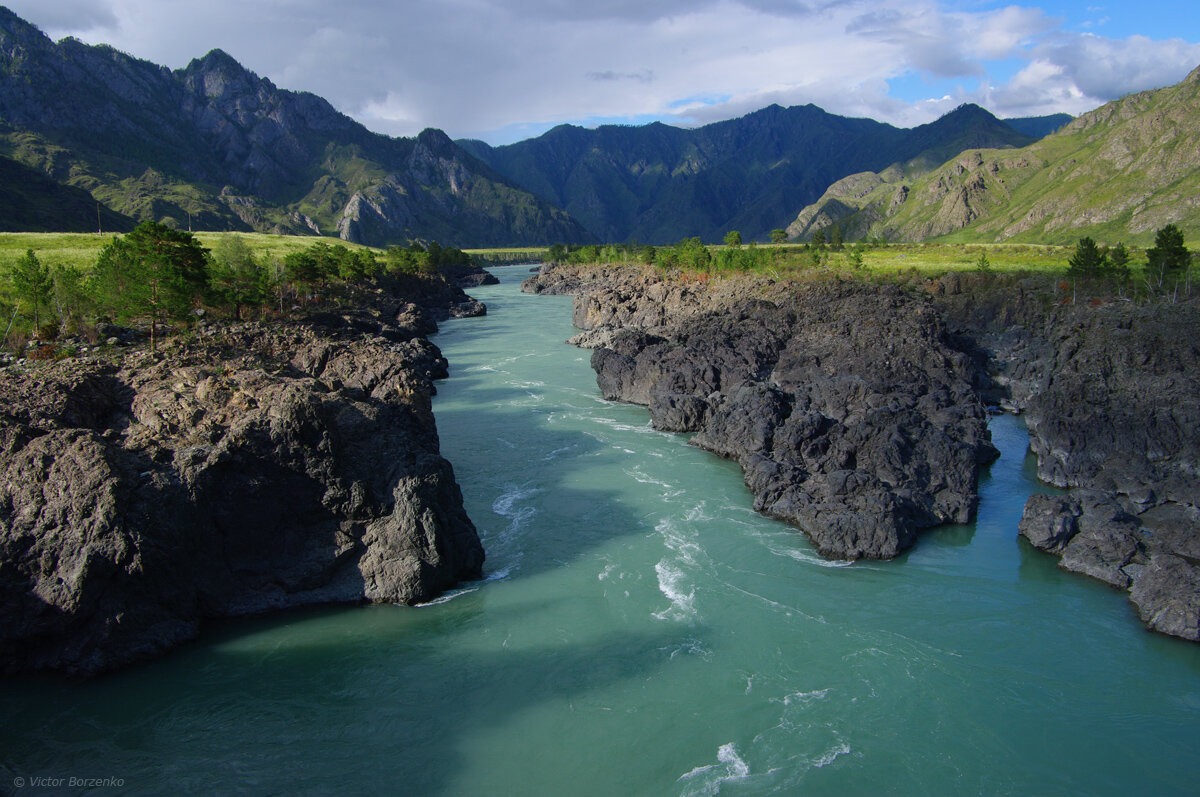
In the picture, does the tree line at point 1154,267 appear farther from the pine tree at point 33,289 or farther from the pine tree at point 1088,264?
the pine tree at point 33,289

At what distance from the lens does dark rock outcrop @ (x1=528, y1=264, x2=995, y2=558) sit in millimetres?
25125

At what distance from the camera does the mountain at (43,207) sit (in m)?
109

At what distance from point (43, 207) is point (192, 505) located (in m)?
138

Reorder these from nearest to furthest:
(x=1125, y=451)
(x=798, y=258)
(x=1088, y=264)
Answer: (x=1125, y=451) → (x=1088, y=264) → (x=798, y=258)

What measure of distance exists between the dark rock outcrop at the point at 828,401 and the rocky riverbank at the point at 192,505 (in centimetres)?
1372

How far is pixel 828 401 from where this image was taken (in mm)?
34812

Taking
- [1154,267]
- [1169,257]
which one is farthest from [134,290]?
[1169,257]

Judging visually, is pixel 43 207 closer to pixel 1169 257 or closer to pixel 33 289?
pixel 33 289

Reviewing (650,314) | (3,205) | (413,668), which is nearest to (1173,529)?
(413,668)

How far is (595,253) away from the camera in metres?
152

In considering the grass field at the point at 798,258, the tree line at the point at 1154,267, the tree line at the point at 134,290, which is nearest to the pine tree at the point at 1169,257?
the tree line at the point at 1154,267

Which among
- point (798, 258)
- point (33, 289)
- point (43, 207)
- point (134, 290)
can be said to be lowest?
point (33, 289)

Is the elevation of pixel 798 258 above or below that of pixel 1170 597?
above

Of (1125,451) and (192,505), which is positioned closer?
(192,505)
